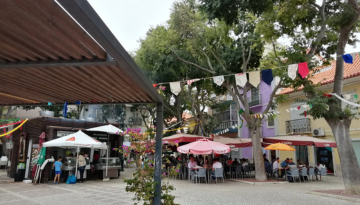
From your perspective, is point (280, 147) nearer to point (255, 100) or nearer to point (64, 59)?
point (255, 100)

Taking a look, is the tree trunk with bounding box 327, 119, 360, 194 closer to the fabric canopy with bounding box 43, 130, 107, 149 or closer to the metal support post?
the metal support post

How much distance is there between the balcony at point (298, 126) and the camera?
66.6 ft

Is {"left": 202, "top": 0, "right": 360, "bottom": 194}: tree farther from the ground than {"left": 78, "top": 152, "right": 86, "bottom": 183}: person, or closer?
farther from the ground

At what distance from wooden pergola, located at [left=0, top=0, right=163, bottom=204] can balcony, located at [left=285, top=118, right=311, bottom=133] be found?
17.5 metres

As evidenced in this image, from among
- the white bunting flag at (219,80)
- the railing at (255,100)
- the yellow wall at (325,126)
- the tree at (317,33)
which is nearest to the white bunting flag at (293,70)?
the tree at (317,33)

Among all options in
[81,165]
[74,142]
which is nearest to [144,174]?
[74,142]

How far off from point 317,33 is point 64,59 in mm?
11275

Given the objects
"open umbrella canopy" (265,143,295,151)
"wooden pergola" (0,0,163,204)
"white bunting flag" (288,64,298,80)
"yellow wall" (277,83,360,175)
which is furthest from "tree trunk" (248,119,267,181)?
"wooden pergola" (0,0,163,204)

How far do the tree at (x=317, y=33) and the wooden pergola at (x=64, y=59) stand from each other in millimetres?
6066

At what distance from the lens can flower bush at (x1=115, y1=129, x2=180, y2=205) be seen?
5.53m

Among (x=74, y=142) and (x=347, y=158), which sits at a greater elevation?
(x=74, y=142)

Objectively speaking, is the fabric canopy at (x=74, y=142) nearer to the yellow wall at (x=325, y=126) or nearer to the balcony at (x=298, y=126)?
the balcony at (x=298, y=126)

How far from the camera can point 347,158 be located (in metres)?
9.66

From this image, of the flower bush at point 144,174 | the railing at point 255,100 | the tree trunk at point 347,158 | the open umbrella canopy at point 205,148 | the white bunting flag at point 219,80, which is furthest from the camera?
the railing at point 255,100
